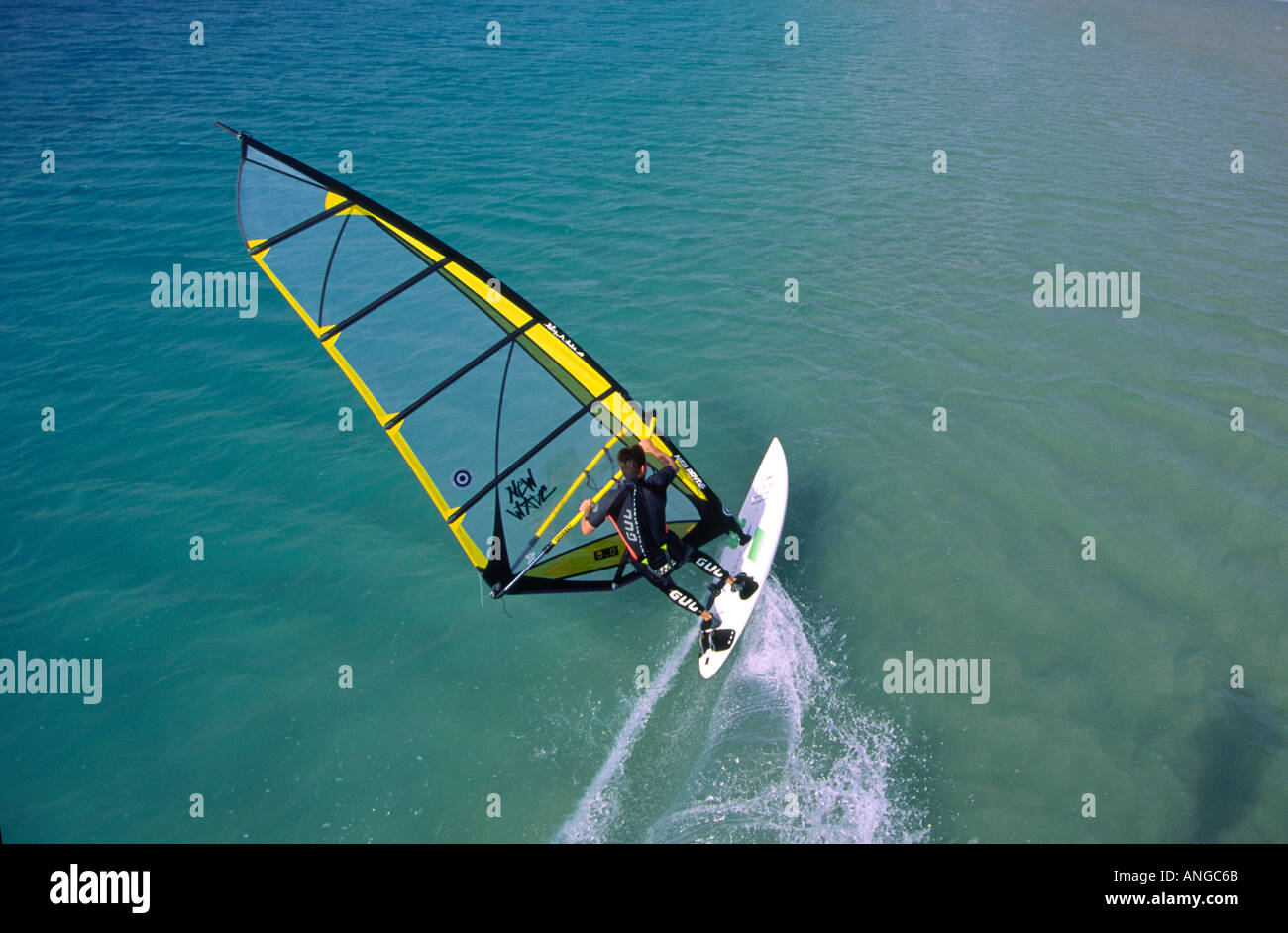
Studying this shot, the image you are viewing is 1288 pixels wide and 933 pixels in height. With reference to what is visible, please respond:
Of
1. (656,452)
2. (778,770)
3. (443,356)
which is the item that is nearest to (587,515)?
(656,452)

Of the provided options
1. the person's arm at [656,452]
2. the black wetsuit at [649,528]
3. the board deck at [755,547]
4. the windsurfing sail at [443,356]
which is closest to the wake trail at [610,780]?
the board deck at [755,547]

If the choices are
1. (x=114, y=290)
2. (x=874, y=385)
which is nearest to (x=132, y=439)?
(x=114, y=290)

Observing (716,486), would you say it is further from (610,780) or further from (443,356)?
(610,780)

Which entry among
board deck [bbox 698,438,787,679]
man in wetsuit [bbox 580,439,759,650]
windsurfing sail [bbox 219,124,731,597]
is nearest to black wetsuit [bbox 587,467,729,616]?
man in wetsuit [bbox 580,439,759,650]

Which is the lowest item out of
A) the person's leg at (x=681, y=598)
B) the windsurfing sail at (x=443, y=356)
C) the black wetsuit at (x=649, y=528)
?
the person's leg at (x=681, y=598)

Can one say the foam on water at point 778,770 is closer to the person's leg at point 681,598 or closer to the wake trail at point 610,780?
the wake trail at point 610,780
